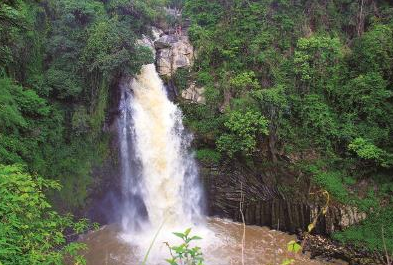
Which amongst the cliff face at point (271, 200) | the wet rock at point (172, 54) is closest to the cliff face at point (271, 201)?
the cliff face at point (271, 200)

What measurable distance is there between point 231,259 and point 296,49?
30.4ft

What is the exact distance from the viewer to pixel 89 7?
13609 mm

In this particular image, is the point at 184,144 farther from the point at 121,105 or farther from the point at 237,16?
the point at 237,16

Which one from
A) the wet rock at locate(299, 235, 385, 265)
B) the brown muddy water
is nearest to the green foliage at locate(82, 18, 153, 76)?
the brown muddy water

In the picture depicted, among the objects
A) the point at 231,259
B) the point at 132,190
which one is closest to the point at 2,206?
the point at 231,259

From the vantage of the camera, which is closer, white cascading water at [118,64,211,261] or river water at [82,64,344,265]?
river water at [82,64,344,265]

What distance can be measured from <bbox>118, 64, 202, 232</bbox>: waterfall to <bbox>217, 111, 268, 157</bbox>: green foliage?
5.48 feet

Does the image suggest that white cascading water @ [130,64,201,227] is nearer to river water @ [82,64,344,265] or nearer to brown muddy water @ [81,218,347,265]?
river water @ [82,64,344,265]

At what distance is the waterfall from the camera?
1320 cm

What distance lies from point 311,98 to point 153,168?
22.2 ft

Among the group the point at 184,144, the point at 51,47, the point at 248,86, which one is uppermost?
the point at 51,47

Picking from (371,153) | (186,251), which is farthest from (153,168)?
(186,251)

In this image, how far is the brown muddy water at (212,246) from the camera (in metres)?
10.7

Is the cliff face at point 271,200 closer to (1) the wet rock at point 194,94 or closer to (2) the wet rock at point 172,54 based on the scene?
(1) the wet rock at point 194,94
